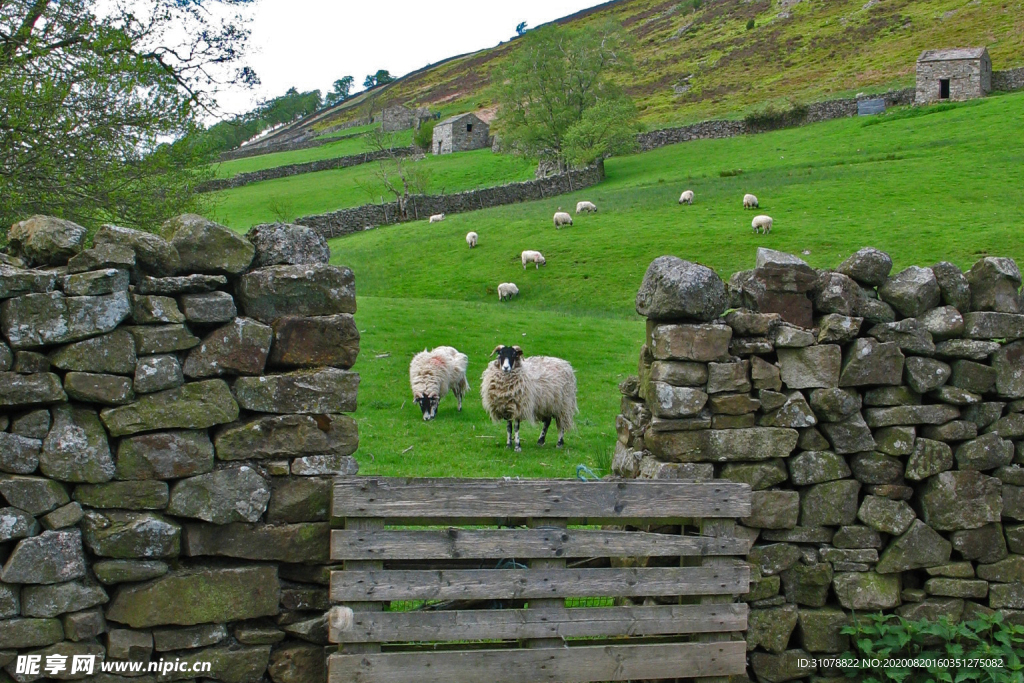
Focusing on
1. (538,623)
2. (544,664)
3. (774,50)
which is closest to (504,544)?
(538,623)

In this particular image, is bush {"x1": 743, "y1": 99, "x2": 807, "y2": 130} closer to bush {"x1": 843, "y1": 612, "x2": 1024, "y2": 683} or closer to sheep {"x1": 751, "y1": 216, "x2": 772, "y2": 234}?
sheep {"x1": 751, "y1": 216, "x2": 772, "y2": 234}

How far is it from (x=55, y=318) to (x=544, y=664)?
3580mm

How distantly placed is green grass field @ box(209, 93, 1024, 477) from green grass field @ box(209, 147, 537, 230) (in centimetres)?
875

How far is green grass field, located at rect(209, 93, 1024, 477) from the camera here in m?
14.7

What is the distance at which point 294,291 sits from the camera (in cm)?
543

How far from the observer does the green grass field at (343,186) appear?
4988cm

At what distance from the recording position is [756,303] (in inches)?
248

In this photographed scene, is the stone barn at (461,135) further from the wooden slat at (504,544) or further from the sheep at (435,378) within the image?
the wooden slat at (504,544)

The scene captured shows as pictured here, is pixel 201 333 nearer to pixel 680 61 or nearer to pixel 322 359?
pixel 322 359

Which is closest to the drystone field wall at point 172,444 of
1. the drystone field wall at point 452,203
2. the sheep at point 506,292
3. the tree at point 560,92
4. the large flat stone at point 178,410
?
the large flat stone at point 178,410

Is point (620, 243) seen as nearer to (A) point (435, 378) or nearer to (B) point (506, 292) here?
(B) point (506, 292)

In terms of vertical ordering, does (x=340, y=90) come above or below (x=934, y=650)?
above

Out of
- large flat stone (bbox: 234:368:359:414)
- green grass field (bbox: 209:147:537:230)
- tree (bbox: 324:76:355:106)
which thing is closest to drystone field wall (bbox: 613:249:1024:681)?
large flat stone (bbox: 234:368:359:414)

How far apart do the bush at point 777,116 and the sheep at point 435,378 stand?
46.2 metres
